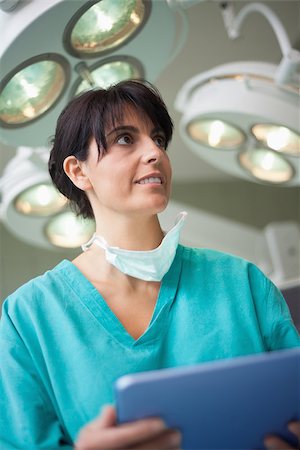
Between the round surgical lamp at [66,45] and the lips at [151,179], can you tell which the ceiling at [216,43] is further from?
the lips at [151,179]

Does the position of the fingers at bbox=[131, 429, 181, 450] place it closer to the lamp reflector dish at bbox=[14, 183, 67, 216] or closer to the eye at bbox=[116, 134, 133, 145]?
the eye at bbox=[116, 134, 133, 145]

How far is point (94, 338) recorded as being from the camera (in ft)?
4.65

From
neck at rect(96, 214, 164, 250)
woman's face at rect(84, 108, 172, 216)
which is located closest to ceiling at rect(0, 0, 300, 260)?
woman's face at rect(84, 108, 172, 216)

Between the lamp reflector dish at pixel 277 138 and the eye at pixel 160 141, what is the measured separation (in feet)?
2.51

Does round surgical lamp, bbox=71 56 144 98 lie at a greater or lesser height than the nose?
greater

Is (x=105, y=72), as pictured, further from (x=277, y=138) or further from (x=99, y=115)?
(x=277, y=138)

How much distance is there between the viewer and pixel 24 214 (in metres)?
2.79

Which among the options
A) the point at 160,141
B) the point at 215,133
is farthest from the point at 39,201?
the point at 160,141

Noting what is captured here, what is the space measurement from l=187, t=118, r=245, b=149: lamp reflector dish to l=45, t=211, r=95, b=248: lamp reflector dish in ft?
1.92

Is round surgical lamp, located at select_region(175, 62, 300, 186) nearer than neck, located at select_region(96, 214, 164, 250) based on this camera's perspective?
No

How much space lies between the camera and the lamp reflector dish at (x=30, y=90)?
172cm

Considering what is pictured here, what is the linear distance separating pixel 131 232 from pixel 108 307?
0.55ft

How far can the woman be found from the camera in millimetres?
1375

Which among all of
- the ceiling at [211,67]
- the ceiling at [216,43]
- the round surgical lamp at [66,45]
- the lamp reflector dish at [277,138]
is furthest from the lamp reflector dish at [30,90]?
the ceiling at [216,43]
